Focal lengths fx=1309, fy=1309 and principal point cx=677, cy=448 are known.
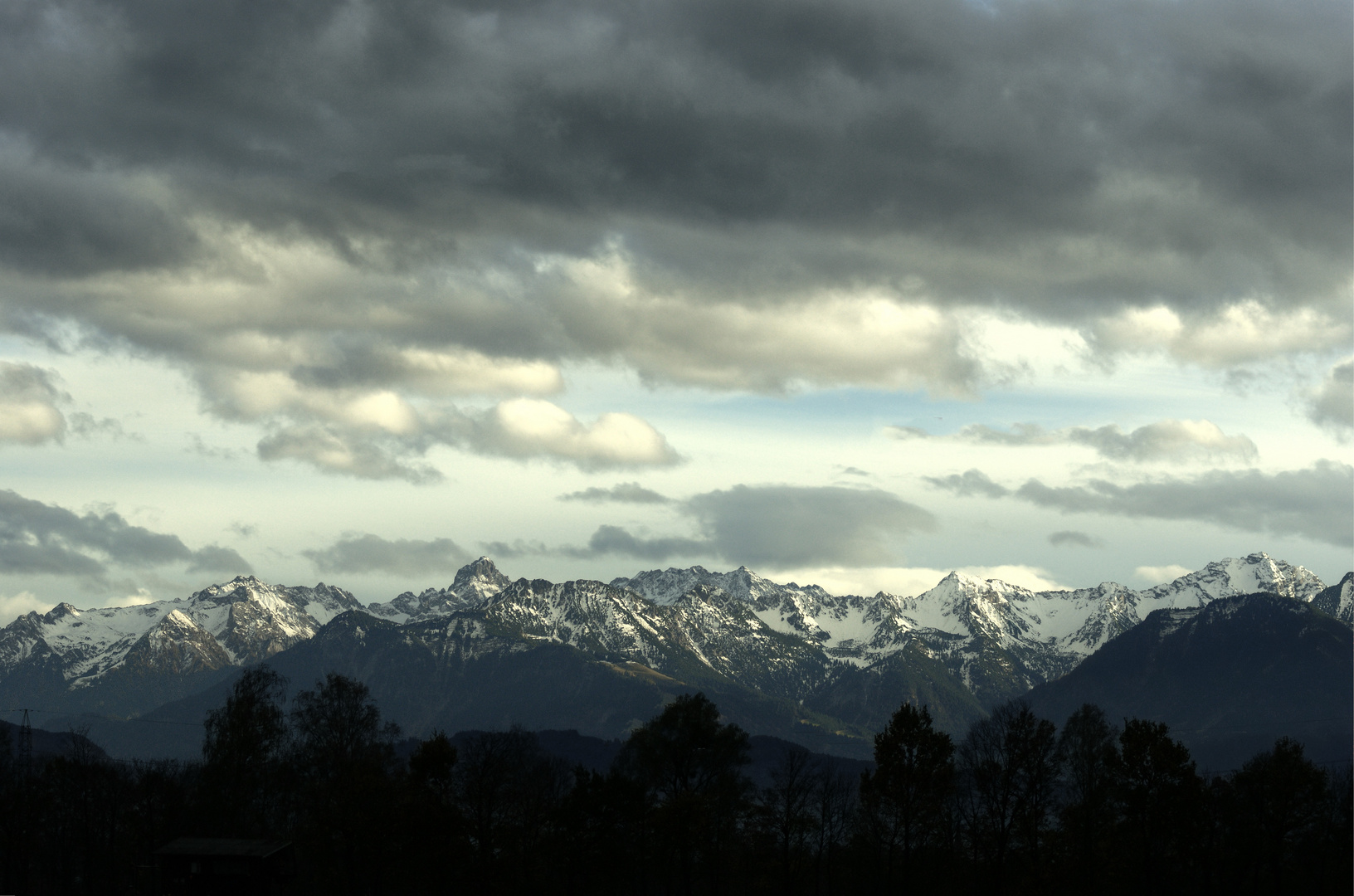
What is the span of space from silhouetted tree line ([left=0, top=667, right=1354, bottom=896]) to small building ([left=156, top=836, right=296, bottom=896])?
4168 millimetres

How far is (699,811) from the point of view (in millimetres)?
114250

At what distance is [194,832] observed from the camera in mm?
136000

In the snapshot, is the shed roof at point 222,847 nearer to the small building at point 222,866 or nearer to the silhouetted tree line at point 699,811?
the small building at point 222,866

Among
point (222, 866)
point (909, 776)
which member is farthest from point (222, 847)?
point (909, 776)

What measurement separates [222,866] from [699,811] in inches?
1870

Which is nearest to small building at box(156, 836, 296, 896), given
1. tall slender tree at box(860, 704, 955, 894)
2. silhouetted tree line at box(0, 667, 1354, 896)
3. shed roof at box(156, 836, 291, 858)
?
shed roof at box(156, 836, 291, 858)

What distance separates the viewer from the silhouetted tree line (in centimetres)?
11706

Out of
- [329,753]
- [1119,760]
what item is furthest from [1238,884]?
[329,753]

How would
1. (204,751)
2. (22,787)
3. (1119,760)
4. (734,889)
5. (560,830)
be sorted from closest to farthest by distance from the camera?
(1119,760) → (560,830) → (204,751) → (22,787) → (734,889)

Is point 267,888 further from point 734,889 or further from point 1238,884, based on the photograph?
point 1238,884

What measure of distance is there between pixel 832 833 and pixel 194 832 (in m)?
74.6

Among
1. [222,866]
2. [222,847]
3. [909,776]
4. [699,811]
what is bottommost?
[222,866]

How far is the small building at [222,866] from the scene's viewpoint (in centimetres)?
12475

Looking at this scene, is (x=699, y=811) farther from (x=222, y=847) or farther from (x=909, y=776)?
(x=222, y=847)
